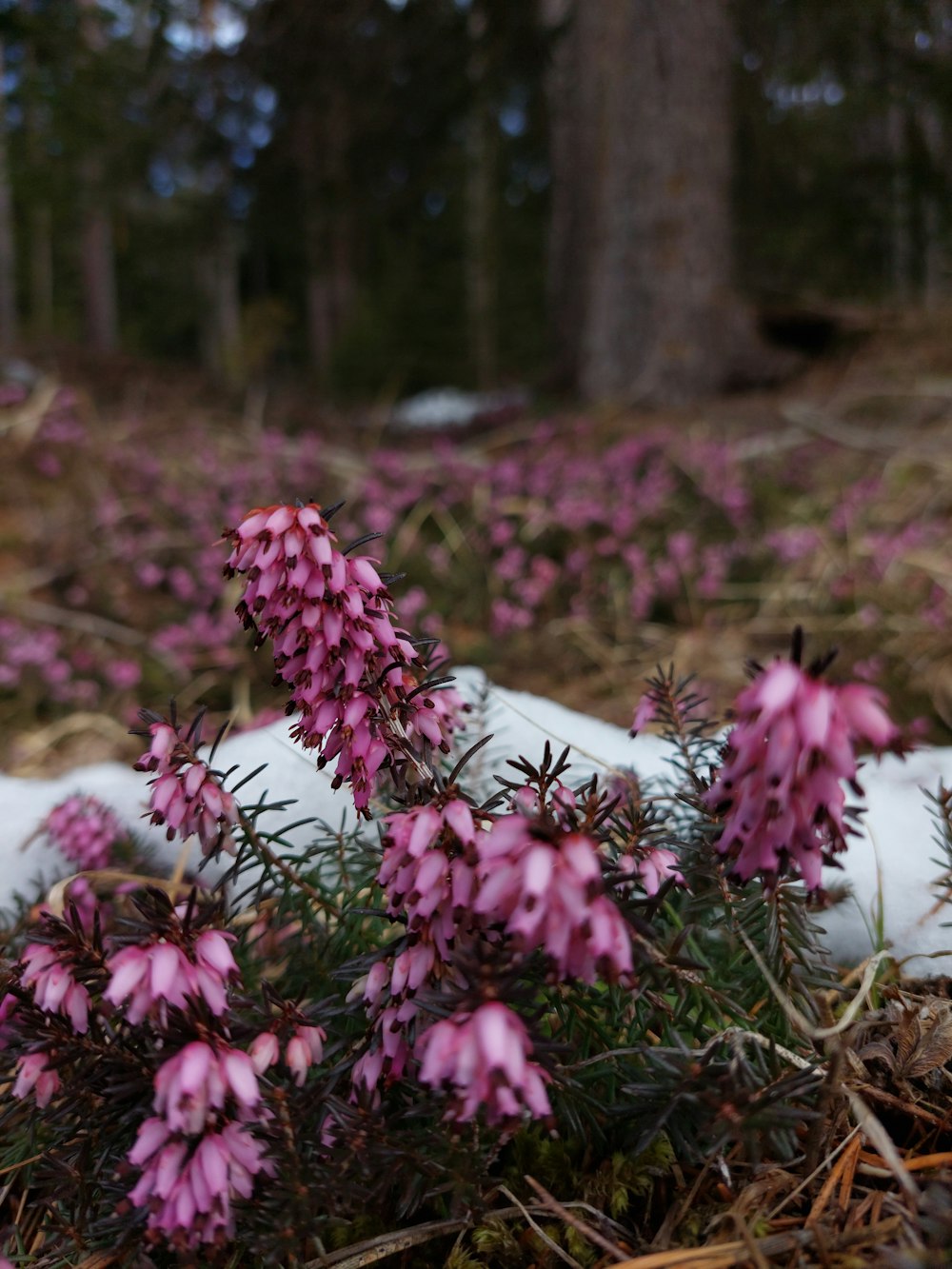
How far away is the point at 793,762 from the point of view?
0.74 m

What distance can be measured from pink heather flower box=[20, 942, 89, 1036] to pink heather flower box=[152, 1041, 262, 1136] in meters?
0.14

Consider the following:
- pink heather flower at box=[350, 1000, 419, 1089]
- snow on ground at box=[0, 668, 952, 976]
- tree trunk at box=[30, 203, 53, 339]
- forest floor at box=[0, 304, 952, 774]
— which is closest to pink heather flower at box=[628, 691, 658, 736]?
snow on ground at box=[0, 668, 952, 976]

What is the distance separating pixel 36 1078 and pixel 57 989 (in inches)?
4.9

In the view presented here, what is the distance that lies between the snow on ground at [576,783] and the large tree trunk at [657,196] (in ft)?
14.5

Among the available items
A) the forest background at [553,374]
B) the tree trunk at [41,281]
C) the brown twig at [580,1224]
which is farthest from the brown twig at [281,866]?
the tree trunk at [41,281]

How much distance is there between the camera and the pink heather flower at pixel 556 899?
727 millimetres

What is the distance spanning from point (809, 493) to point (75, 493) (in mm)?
3881

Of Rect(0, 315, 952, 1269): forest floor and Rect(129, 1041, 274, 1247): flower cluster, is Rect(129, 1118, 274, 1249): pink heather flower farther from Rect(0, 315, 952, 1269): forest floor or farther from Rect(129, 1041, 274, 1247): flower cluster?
Rect(0, 315, 952, 1269): forest floor

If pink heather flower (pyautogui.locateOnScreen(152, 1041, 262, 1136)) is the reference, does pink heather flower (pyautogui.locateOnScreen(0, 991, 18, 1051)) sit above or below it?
below

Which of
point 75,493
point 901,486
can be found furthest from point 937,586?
point 75,493

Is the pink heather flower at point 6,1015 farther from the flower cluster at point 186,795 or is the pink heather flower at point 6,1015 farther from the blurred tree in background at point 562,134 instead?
the blurred tree in background at point 562,134

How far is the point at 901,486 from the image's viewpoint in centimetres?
432

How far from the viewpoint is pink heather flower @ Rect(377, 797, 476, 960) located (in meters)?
0.85

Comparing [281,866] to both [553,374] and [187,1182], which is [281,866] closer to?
[187,1182]
